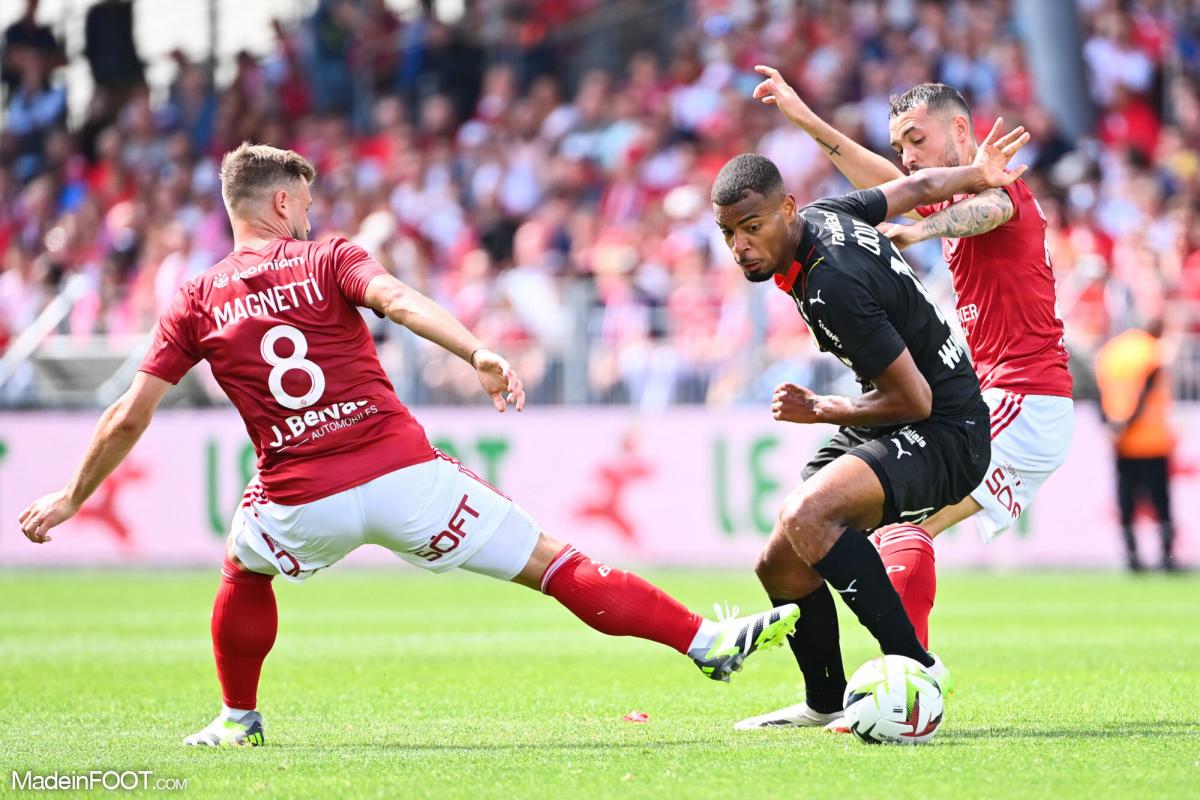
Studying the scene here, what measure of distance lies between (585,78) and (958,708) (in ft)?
55.8

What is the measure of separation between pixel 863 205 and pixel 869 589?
1.57m

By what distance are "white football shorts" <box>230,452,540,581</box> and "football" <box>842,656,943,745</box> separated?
4.57 feet

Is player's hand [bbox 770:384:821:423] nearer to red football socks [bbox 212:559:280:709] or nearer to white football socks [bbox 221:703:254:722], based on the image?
red football socks [bbox 212:559:280:709]

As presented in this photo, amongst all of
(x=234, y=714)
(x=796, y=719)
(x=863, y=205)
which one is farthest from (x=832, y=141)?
(x=234, y=714)

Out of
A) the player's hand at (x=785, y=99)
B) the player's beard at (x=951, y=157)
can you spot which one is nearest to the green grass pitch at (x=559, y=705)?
the player's beard at (x=951, y=157)

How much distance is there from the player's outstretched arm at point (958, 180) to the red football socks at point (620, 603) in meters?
1.84

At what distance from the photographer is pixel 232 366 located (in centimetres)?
691

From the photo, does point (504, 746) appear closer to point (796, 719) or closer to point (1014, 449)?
point (796, 719)

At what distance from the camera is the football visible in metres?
6.61

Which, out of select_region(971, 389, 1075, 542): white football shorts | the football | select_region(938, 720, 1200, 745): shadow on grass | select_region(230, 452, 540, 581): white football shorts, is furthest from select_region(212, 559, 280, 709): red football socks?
select_region(971, 389, 1075, 542): white football shorts

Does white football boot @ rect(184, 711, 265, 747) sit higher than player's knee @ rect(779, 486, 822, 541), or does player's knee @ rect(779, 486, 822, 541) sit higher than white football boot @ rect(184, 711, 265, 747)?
player's knee @ rect(779, 486, 822, 541)

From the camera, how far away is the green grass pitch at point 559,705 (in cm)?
594

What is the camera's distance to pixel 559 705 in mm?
8203

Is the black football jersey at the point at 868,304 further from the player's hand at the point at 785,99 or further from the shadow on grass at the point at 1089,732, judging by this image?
the shadow on grass at the point at 1089,732
